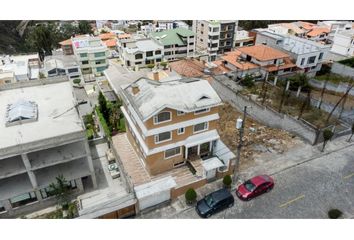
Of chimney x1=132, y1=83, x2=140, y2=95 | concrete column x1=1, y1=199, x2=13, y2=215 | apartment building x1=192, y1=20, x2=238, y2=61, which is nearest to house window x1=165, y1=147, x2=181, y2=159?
chimney x1=132, y1=83, x2=140, y2=95

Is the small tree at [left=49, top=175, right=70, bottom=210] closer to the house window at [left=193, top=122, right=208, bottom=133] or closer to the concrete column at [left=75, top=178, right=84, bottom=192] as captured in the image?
Result: the concrete column at [left=75, top=178, right=84, bottom=192]

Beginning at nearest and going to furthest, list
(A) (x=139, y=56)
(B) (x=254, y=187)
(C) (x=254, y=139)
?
(B) (x=254, y=187) < (C) (x=254, y=139) < (A) (x=139, y=56)

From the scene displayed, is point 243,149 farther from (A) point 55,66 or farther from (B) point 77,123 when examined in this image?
(A) point 55,66

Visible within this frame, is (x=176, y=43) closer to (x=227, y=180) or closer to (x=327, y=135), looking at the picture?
(x=327, y=135)

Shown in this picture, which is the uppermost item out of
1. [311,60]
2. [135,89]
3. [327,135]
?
[135,89]

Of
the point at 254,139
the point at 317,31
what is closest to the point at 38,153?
the point at 254,139

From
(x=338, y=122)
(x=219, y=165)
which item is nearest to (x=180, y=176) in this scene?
(x=219, y=165)
